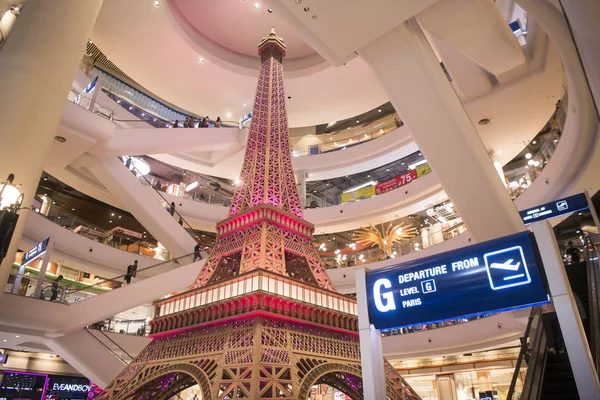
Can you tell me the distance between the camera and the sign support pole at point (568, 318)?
1.98m

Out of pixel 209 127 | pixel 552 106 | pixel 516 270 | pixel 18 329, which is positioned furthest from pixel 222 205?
pixel 516 270

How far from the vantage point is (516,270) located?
2.30 m

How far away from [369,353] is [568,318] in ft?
3.97

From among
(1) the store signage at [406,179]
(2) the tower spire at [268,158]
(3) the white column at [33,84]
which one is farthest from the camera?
(1) the store signage at [406,179]

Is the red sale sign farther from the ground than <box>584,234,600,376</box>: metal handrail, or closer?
farther from the ground

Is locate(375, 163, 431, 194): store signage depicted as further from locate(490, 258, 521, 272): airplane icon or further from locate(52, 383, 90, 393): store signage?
locate(52, 383, 90, 393): store signage

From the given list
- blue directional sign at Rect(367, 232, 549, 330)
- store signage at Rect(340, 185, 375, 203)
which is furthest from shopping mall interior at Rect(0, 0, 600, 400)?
store signage at Rect(340, 185, 375, 203)

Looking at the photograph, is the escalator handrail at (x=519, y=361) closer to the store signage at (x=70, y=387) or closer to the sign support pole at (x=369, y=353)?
the sign support pole at (x=369, y=353)

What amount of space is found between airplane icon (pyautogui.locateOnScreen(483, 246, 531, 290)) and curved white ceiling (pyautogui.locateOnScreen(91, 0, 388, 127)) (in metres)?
14.4

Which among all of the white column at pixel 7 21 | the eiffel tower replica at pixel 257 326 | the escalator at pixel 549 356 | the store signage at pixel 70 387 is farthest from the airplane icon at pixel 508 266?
the store signage at pixel 70 387

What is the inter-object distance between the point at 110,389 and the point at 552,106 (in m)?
12.3

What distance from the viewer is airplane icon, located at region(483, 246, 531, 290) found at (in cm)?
228

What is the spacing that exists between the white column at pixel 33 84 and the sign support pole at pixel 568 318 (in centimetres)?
696

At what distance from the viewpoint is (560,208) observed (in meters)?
7.50
